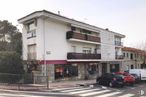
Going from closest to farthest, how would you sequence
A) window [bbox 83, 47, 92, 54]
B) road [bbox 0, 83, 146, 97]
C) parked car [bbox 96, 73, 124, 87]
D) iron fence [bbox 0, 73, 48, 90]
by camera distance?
road [bbox 0, 83, 146, 97]
iron fence [bbox 0, 73, 48, 90]
parked car [bbox 96, 73, 124, 87]
window [bbox 83, 47, 92, 54]

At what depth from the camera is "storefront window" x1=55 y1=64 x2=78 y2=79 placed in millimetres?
31206

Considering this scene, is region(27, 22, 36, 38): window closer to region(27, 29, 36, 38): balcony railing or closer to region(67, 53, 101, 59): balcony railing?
region(27, 29, 36, 38): balcony railing

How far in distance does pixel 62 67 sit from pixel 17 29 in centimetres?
1871

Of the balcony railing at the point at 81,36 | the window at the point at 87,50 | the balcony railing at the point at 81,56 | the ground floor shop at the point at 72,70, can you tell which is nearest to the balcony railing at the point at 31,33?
the ground floor shop at the point at 72,70

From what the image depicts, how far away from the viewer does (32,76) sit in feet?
89.1

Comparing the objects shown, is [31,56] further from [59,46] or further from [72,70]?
[72,70]

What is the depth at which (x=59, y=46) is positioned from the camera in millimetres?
31672

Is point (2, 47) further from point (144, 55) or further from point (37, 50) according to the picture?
point (144, 55)

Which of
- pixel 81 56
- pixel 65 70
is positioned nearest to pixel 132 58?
pixel 81 56

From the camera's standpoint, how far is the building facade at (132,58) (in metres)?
53.5

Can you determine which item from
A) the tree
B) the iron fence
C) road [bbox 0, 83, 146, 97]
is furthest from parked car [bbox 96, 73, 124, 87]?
the tree

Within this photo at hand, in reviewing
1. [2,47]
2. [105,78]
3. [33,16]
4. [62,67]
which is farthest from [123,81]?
[2,47]

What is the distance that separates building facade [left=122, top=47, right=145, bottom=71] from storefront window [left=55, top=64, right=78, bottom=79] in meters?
19.7

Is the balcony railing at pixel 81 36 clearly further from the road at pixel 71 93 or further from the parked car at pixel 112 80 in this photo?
the road at pixel 71 93
